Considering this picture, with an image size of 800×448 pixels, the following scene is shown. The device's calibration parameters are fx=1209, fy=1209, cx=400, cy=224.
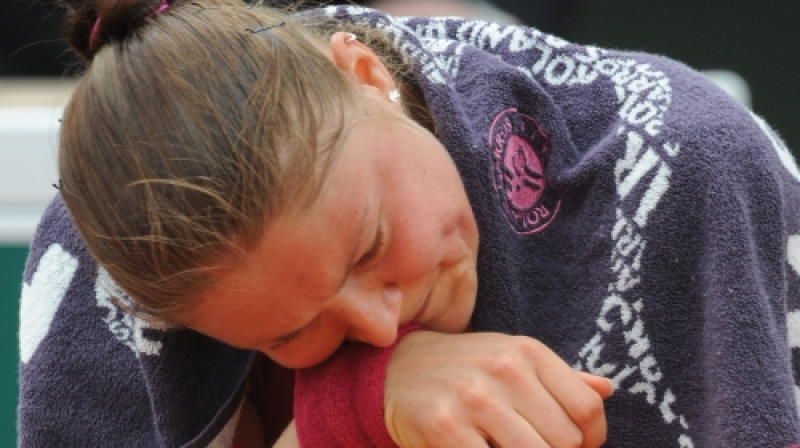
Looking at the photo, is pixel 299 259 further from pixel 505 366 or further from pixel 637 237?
pixel 637 237

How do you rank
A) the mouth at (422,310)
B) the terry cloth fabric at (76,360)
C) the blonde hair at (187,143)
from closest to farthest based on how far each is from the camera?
the blonde hair at (187,143) → the mouth at (422,310) → the terry cloth fabric at (76,360)

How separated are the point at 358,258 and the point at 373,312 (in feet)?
0.12

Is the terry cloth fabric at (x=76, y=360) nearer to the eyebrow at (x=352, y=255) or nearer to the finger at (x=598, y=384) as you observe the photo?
the eyebrow at (x=352, y=255)

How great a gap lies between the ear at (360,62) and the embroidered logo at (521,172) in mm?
88

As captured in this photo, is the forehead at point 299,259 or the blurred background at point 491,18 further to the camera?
the blurred background at point 491,18

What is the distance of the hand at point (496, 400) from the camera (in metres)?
0.72

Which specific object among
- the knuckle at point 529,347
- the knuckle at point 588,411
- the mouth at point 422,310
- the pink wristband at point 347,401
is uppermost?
the knuckle at point 529,347

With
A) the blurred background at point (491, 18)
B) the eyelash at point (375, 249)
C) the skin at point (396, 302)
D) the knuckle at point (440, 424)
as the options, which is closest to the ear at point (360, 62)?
the skin at point (396, 302)

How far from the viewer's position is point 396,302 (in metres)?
0.76

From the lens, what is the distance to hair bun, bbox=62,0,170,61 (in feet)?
2.52

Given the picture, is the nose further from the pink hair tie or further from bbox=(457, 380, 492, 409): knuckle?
the pink hair tie

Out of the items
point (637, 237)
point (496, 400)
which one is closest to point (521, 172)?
point (637, 237)

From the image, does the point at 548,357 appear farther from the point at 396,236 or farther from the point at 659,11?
the point at 659,11

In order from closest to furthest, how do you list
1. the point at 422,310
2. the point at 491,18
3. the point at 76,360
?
1. the point at 422,310
2. the point at 76,360
3. the point at 491,18
